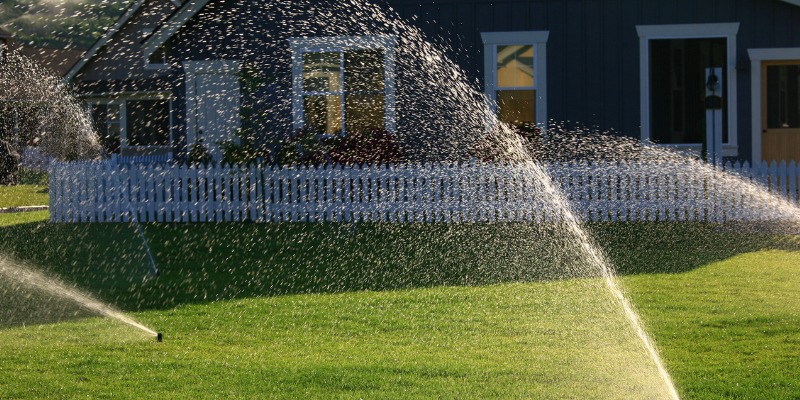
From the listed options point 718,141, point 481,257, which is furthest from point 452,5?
point 481,257

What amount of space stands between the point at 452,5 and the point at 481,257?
742cm

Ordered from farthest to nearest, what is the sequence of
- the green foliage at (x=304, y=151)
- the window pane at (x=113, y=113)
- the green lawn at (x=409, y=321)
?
the window pane at (x=113, y=113)
the green foliage at (x=304, y=151)
the green lawn at (x=409, y=321)

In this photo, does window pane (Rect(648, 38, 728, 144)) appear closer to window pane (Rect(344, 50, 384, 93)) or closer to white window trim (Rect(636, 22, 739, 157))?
white window trim (Rect(636, 22, 739, 157))

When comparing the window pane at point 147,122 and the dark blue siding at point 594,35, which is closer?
the dark blue siding at point 594,35

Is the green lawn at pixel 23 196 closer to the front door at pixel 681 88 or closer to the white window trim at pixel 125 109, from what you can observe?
the white window trim at pixel 125 109

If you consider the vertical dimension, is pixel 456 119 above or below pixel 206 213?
above

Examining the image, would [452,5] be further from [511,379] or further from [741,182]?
[511,379]

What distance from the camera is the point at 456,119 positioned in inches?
776

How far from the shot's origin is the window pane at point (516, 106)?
19.7 metres

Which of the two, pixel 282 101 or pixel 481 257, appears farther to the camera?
pixel 282 101

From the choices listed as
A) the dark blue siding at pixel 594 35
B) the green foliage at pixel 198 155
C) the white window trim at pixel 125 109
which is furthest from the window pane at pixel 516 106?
the white window trim at pixel 125 109

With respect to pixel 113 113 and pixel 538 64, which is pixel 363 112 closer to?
pixel 538 64

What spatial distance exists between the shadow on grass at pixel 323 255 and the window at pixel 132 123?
2307 cm

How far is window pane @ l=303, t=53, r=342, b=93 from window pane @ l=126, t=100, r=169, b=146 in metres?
22.3
